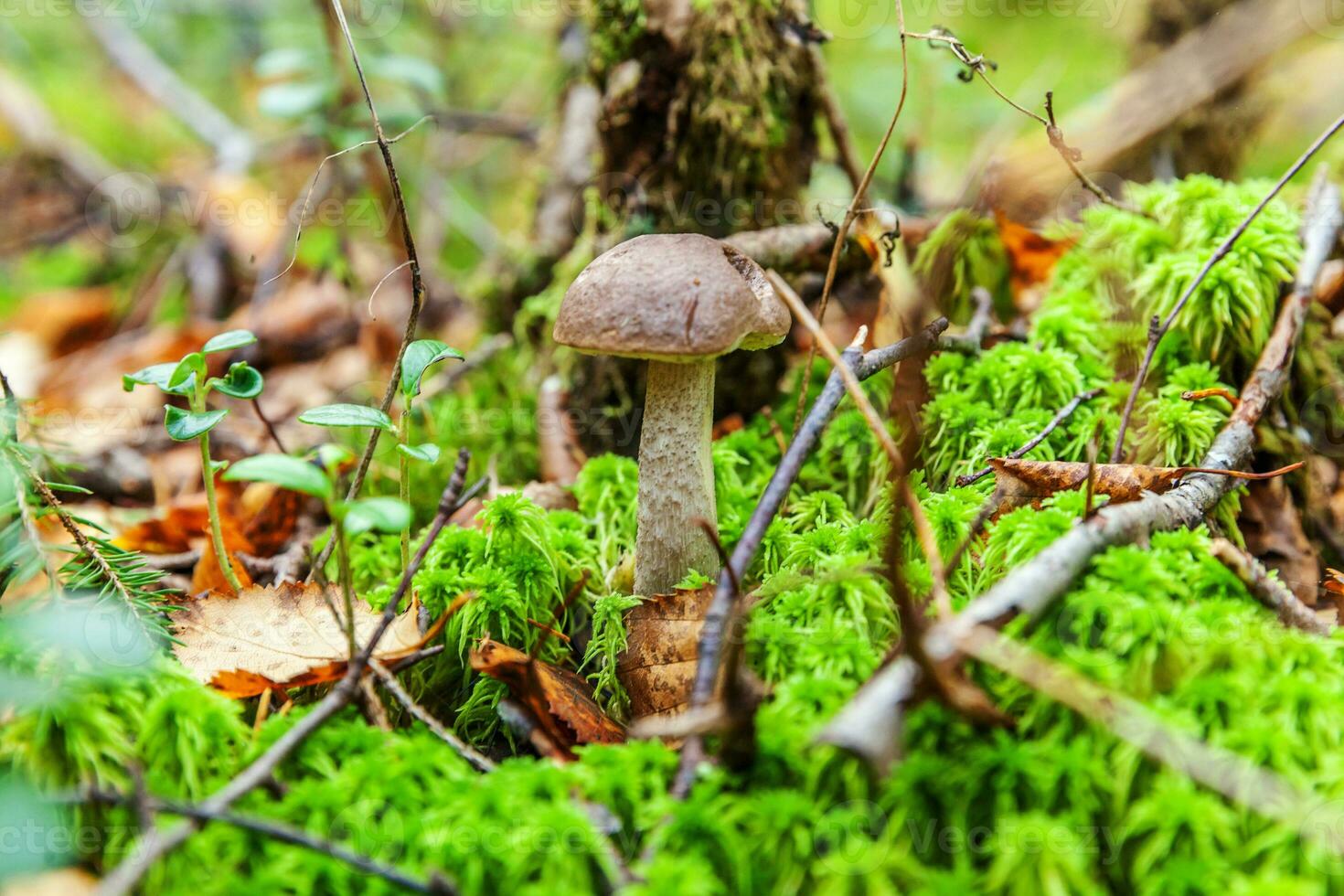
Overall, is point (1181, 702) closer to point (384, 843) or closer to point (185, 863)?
point (384, 843)

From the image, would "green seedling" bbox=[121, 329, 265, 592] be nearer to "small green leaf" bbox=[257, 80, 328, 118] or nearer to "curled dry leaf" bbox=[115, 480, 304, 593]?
"curled dry leaf" bbox=[115, 480, 304, 593]

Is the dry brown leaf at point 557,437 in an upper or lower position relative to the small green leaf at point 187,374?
lower

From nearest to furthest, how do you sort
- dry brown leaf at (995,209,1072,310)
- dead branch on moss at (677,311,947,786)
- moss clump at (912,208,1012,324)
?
dead branch on moss at (677,311,947,786) → moss clump at (912,208,1012,324) → dry brown leaf at (995,209,1072,310)

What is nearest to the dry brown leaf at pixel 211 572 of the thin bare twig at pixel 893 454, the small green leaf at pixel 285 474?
the small green leaf at pixel 285 474

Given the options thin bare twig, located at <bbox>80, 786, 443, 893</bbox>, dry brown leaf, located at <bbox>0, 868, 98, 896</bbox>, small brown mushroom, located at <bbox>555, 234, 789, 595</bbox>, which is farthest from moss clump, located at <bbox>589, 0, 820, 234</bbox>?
dry brown leaf, located at <bbox>0, 868, 98, 896</bbox>

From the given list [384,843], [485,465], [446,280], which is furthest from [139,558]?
[446,280]

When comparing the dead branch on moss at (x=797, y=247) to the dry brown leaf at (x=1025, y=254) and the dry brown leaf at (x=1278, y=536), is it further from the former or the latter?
the dry brown leaf at (x=1278, y=536)
